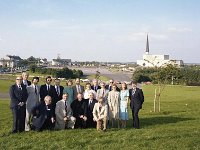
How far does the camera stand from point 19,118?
12.2 meters

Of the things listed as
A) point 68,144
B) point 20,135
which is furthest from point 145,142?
point 20,135

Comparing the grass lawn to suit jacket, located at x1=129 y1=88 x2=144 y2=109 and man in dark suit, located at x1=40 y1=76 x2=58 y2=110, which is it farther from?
man in dark suit, located at x1=40 y1=76 x2=58 y2=110

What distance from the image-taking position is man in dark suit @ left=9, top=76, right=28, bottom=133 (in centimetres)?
1211

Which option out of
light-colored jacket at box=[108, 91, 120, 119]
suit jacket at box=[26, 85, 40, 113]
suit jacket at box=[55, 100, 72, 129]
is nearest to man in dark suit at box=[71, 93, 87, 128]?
suit jacket at box=[55, 100, 72, 129]

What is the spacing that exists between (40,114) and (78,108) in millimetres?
1494

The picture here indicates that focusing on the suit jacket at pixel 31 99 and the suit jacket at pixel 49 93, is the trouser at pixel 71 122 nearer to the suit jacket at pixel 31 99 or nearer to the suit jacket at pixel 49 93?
the suit jacket at pixel 49 93

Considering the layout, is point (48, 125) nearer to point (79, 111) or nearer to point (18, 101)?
point (79, 111)

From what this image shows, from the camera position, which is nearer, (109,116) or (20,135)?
(20,135)

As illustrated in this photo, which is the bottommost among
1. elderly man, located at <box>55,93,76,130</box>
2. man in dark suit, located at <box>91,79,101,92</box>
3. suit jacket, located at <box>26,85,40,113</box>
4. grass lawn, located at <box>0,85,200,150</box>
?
grass lawn, located at <box>0,85,200,150</box>

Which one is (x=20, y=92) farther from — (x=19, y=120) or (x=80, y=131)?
(x=80, y=131)

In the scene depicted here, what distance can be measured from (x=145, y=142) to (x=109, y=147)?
127cm

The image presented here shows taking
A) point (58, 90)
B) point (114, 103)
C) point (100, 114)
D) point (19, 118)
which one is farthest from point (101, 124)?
point (19, 118)

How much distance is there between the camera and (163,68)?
73.3ft

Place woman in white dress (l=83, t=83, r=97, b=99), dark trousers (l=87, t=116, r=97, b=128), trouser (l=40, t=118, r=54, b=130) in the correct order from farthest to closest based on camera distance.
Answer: woman in white dress (l=83, t=83, r=97, b=99), dark trousers (l=87, t=116, r=97, b=128), trouser (l=40, t=118, r=54, b=130)
